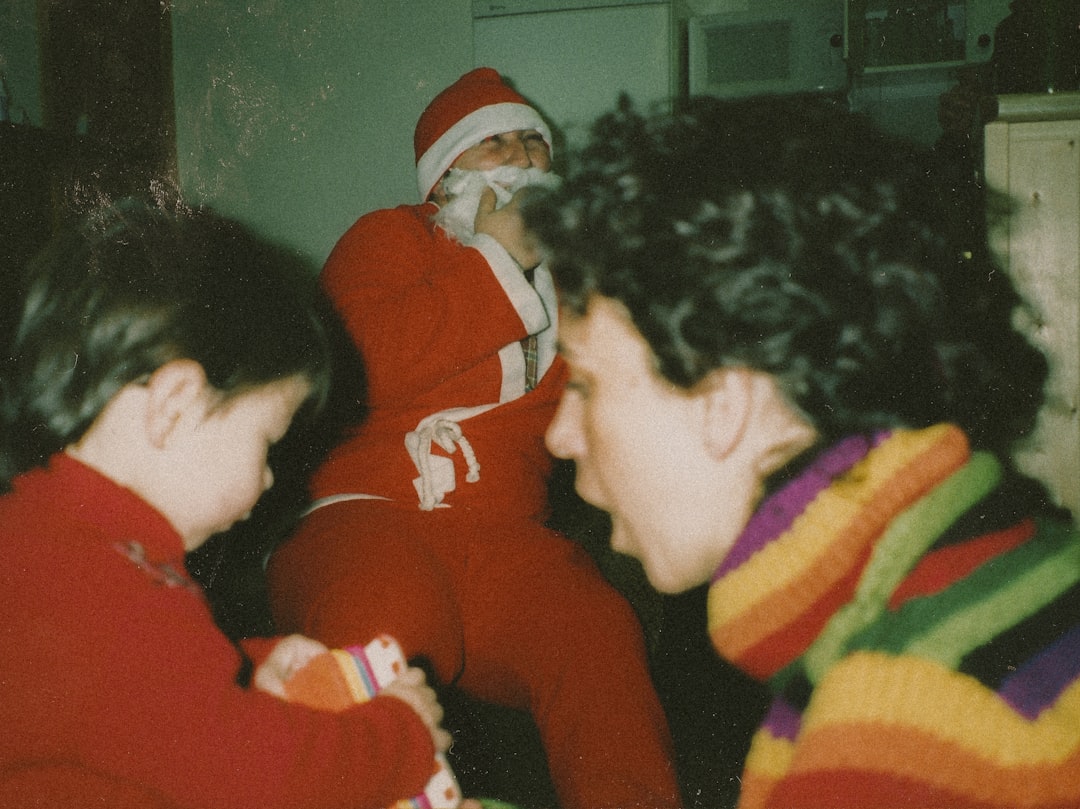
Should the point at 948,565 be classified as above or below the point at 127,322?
below

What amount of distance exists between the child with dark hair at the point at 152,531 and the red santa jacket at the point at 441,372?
285mm

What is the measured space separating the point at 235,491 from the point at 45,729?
0.26 metres

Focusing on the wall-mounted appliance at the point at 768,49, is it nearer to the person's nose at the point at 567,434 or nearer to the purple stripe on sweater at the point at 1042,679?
the person's nose at the point at 567,434

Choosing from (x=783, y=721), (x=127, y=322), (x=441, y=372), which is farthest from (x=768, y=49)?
(x=783, y=721)

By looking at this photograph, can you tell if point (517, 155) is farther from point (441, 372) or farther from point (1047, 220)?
point (1047, 220)

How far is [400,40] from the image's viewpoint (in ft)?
7.46

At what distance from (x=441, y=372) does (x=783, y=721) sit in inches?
29.6

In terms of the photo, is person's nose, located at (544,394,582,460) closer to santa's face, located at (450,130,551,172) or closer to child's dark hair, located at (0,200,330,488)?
child's dark hair, located at (0,200,330,488)

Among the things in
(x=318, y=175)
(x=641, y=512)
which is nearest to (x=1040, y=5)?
(x=641, y=512)

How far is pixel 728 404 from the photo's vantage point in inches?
23.0

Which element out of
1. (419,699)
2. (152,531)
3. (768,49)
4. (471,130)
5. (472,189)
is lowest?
(419,699)

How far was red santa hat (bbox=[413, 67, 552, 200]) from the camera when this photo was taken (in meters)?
1.50

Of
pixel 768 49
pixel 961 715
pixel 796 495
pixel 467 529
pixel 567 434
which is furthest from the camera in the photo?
pixel 768 49

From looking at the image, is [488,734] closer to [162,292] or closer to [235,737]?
[235,737]
